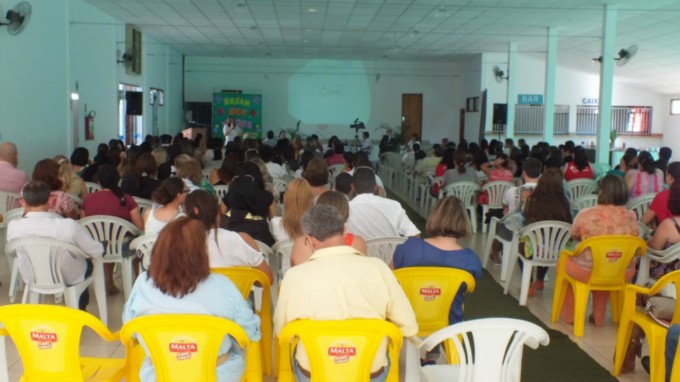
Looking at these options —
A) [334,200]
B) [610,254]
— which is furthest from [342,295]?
[610,254]

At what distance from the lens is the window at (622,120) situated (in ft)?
65.1

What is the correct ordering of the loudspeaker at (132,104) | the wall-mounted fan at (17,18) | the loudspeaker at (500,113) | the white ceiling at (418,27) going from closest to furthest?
the wall-mounted fan at (17,18)
the white ceiling at (418,27)
the loudspeaker at (132,104)
the loudspeaker at (500,113)

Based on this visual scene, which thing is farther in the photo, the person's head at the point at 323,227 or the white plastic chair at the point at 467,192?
the white plastic chair at the point at 467,192

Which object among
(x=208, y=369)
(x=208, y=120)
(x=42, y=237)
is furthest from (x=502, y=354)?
(x=208, y=120)

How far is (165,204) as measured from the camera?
5.15m

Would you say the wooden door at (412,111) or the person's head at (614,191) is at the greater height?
the wooden door at (412,111)

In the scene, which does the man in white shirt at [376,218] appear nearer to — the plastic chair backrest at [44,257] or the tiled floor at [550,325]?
the tiled floor at [550,325]

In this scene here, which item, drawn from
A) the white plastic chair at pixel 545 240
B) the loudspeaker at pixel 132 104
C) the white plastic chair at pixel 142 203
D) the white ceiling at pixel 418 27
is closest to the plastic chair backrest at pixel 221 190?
the white plastic chair at pixel 142 203

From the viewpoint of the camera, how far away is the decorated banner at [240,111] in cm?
2133

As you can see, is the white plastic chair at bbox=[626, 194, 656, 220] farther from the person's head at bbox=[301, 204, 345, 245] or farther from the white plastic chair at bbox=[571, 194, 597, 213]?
the person's head at bbox=[301, 204, 345, 245]

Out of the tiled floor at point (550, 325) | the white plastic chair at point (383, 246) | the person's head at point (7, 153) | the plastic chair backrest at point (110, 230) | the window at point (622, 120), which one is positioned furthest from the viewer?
the window at point (622, 120)

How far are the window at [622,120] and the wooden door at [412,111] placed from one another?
5.13m

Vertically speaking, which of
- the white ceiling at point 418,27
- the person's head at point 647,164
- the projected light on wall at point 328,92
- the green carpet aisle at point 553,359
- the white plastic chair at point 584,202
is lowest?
the green carpet aisle at point 553,359

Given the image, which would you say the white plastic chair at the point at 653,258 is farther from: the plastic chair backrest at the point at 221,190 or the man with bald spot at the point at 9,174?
the man with bald spot at the point at 9,174
